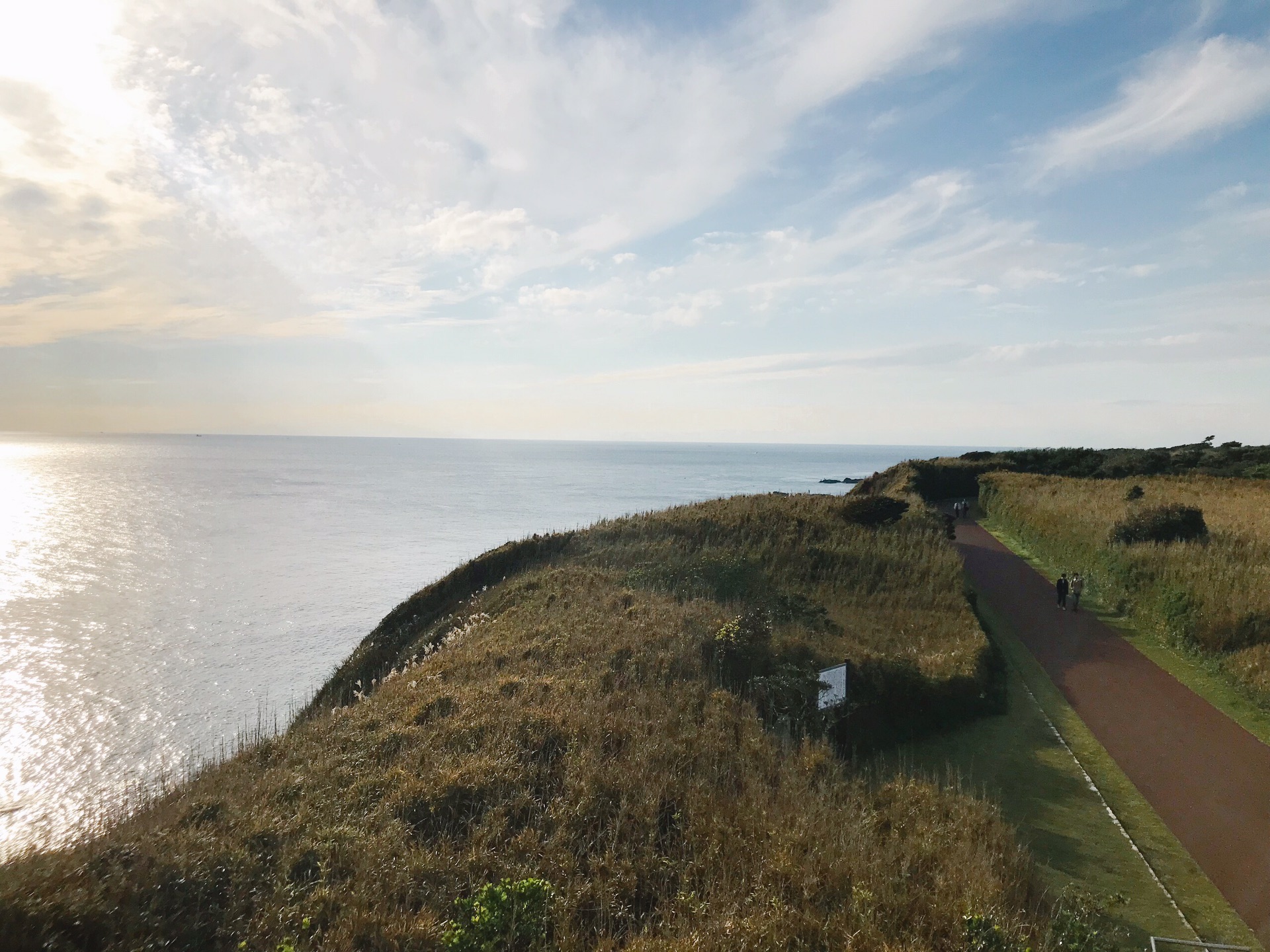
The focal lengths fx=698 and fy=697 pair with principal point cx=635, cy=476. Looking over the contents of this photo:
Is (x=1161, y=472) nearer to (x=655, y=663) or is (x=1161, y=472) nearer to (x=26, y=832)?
(x=655, y=663)

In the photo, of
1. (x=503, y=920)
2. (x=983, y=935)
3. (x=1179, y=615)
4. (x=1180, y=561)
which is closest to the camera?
(x=983, y=935)

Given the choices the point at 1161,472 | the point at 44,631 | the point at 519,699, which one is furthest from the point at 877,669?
the point at 1161,472

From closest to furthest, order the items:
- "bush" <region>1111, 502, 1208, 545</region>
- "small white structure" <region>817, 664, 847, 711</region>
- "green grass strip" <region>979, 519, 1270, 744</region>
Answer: "small white structure" <region>817, 664, 847, 711</region> < "green grass strip" <region>979, 519, 1270, 744</region> < "bush" <region>1111, 502, 1208, 545</region>

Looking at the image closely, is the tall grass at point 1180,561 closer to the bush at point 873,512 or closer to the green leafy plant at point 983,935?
the bush at point 873,512

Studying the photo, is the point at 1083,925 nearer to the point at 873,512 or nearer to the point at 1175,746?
the point at 1175,746

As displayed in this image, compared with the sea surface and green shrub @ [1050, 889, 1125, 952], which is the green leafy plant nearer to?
green shrub @ [1050, 889, 1125, 952]

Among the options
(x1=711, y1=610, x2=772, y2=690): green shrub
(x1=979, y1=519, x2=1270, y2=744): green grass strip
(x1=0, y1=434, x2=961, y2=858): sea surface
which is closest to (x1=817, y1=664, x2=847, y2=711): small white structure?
(x1=711, y1=610, x2=772, y2=690): green shrub

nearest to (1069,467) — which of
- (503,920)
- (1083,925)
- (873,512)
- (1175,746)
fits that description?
(873,512)
